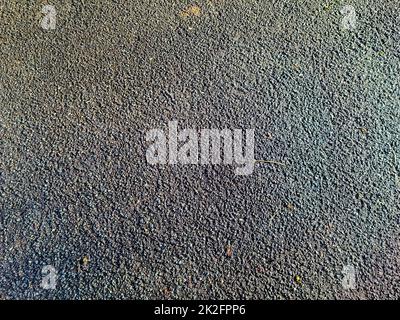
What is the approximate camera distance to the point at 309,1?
3055 millimetres

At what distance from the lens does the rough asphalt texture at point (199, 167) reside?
2.28 metres

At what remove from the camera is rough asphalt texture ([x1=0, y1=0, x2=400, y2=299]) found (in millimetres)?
2279

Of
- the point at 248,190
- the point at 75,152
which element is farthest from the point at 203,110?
the point at 75,152

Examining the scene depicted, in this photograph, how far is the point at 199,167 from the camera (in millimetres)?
2531

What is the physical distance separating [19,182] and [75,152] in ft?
1.05

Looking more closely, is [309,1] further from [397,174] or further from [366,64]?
[397,174]

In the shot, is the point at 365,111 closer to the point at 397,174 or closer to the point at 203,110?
the point at 397,174

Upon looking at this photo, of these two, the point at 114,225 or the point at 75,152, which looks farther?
the point at 75,152

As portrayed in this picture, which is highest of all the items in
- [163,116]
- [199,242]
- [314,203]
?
[163,116]

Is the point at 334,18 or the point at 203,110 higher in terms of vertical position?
the point at 334,18
